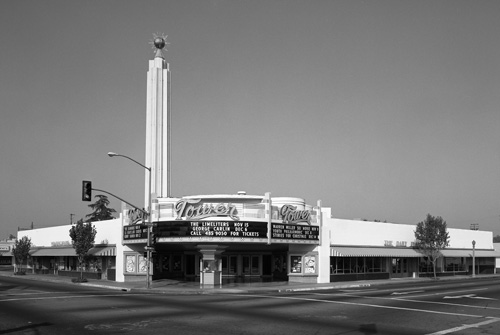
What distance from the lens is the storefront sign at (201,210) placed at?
139 feet

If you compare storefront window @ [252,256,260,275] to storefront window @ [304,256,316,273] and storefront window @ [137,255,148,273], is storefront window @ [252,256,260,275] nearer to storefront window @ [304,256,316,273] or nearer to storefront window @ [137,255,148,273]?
storefront window @ [304,256,316,273]

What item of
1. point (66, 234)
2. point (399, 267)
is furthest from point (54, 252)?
point (399, 267)

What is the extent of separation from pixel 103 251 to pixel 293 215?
19.8 meters

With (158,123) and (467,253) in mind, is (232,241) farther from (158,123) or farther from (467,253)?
(467,253)

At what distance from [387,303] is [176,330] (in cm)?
1411

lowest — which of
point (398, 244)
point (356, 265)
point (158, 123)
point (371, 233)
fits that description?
point (356, 265)

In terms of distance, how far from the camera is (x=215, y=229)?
42156mm

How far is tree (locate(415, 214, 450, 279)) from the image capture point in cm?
5753

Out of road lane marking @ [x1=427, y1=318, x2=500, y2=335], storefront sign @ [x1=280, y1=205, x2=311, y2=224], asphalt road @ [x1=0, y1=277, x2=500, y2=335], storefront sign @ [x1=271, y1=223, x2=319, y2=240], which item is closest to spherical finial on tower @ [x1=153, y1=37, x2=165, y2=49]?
storefront sign @ [x1=280, y1=205, x2=311, y2=224]

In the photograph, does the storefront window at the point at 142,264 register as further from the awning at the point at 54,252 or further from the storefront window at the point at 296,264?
the storefront window at the point at 296,264

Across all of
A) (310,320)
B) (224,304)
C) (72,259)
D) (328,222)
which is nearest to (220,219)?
(328,222)

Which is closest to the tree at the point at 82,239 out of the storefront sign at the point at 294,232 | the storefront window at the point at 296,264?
the storefront sign at the point at 294,232

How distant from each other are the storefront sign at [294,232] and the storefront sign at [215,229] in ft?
4.34

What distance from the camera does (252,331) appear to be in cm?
1800
